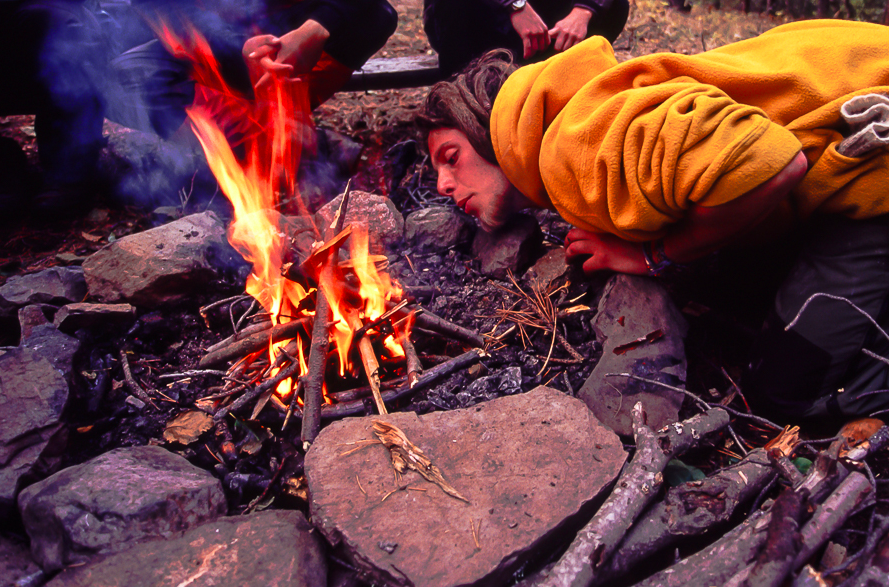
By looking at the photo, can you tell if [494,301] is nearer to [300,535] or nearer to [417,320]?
[417,320]

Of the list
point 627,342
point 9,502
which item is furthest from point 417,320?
point 9,502

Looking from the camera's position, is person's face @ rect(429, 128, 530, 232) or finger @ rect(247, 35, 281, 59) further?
finger @ rect(247, 35, 281, 59)

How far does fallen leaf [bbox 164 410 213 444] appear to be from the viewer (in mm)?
1941

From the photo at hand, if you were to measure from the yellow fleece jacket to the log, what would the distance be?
94 centimetres

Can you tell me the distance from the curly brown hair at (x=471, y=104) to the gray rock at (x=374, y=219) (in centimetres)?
58

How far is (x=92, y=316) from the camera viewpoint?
236cm

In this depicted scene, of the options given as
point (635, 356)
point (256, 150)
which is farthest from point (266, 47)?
point (635, 356)

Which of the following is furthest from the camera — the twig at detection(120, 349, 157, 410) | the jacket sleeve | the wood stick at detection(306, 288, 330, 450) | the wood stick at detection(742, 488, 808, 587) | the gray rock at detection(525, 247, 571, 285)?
the gray rock at detection(525, 247, 571, 285)

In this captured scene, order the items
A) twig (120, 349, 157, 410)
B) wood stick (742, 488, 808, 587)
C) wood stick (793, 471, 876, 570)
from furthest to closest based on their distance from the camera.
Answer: twig (120, 349, 157, 410) < wood stick (793, 471, 876, 570) < wood stick (742, 488, 808, 587)

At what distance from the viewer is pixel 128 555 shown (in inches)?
56.4

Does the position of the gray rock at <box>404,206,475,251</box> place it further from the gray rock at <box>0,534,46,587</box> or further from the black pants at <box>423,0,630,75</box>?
the gray rock at <box>0,534,46,587</box>

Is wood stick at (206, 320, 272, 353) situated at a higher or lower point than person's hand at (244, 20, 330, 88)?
lower

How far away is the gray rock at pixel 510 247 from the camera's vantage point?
2768 mm

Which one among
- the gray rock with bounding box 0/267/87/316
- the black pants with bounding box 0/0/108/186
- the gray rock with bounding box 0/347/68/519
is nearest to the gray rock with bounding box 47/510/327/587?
the gray rock with bounding box 0/347/68/519
